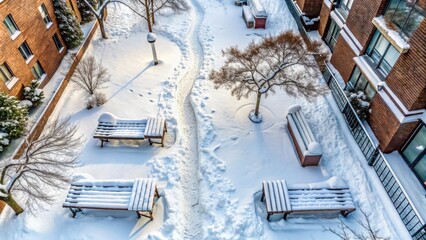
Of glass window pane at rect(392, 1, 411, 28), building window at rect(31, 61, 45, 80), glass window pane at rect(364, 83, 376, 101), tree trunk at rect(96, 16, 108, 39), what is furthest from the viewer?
tree trunk at rect(96, 16, 108, 39)

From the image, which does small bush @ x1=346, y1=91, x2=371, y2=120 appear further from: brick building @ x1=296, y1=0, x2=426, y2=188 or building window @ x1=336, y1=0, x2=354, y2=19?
building window @ x1=336, y1=0, x2=354, y2=19

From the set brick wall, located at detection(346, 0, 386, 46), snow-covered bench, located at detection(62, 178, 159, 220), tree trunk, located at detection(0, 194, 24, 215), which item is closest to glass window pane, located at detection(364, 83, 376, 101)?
brick wall, located at detection(346, 0, 386, 46)

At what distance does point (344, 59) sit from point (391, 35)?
448 cm

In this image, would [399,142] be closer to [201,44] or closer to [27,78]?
[201,44]

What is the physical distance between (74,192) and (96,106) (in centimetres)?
636

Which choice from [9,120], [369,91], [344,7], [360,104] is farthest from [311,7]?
[9,120]

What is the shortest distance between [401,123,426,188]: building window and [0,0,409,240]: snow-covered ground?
165cm

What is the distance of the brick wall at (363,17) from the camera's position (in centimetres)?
1283

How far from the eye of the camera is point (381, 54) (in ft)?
43.0

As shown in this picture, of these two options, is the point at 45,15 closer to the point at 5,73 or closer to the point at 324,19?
the point at 5,73

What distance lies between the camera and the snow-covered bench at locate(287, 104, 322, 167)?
13031 millimetres

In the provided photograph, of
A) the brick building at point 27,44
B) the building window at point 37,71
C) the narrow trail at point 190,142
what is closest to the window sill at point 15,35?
the brick building at point 27,44

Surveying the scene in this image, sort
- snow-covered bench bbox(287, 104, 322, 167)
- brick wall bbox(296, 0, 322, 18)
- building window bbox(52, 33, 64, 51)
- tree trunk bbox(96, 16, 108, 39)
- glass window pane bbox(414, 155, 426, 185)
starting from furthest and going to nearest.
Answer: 1. tree trunk bbox(96, 16, 108, 39)
2. brick wall bbox(296, 0, 322, 18)
3. building window bbox(52, 33, 64, 51)
4. snow-covered bench bbox(287, 104, 322, 167)
5. glass window pane bbox(414, 155, 426, 185)

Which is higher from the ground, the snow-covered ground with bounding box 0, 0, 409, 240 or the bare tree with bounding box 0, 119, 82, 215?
the bare tree with bounding box 0, 119, 82, 215
